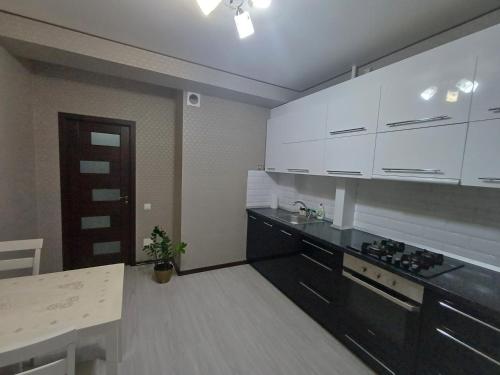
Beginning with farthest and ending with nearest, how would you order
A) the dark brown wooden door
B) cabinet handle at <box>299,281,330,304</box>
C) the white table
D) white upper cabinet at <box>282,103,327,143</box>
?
1. the dark brown wooden door
2. white upper cabinet at <box>282,103,327,143</box>
3. cabinet handle at <box>299,281,330,304</box>
4. the white table

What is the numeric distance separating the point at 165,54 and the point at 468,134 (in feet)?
8.61

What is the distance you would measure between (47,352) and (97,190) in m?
2.55

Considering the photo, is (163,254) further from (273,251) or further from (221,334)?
(273,251)

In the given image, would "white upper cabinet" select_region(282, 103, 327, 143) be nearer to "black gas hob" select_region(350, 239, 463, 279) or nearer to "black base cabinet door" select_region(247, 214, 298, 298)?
"black base cabinet door" select_region(247, 214, 298, 298)

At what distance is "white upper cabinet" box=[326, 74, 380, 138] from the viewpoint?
6.20 feet

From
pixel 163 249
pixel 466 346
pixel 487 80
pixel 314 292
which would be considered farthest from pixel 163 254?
pixel 487 80

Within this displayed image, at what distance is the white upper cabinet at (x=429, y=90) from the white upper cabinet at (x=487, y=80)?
0.03m

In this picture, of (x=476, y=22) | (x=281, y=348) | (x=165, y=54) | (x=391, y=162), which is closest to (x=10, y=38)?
(x=165, y=54)

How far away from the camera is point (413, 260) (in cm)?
151

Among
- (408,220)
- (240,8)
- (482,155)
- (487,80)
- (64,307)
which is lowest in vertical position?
(64,307)

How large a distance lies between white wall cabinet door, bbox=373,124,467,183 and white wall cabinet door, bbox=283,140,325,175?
65 centimetres

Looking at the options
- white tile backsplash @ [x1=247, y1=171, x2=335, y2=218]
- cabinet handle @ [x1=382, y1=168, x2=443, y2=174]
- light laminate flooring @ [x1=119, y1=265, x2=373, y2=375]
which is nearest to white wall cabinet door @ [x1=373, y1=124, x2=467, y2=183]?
cabinet handle @ [x1=382, y1=168, x2=443, y2=174]

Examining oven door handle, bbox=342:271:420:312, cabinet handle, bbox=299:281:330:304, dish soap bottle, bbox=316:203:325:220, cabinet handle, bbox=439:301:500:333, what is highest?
dish soap bottle, bbox=316:203:325:220

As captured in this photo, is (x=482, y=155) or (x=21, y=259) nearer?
(x=482, y=155)
